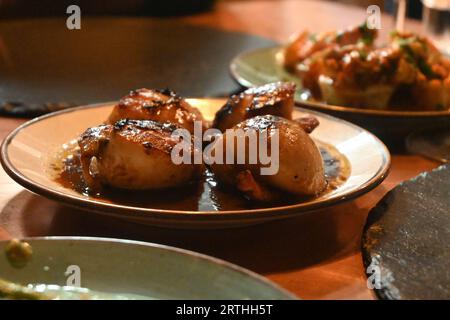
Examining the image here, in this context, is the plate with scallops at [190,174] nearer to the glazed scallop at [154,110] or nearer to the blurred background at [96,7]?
the glazed scallop at [154,110]

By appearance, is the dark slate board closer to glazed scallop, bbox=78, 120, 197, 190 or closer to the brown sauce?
the brown sauce

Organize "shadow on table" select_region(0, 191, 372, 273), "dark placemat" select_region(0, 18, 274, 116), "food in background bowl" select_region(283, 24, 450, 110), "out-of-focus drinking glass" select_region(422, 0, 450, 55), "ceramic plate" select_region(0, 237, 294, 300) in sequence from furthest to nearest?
"out-of-focus drinking glass" select_region(422, 0, 450, 55)
"dark placemat" select_region(0, 18, 274, 116)
"food in background bowl" select_region(283, 24, 450, 110)
"shadow on table" select_region(0, 191, 372, 273)
"ceramic plate" select_region(0, 237, 294, 300)

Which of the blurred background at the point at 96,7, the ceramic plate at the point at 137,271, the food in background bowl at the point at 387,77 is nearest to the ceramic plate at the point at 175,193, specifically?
→ the ceramic plate at the point at 137,271

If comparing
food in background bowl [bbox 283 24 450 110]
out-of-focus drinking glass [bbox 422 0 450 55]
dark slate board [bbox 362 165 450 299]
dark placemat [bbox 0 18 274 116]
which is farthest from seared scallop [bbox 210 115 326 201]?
out-of-focus drinking glass [bbox 422 0 450 55]

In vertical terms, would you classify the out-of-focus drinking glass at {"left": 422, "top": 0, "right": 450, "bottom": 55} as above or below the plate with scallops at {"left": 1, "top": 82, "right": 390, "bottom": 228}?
A: below

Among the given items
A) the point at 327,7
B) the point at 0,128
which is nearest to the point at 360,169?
the point at 0,128

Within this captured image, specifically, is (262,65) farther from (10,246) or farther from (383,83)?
(10,246)
